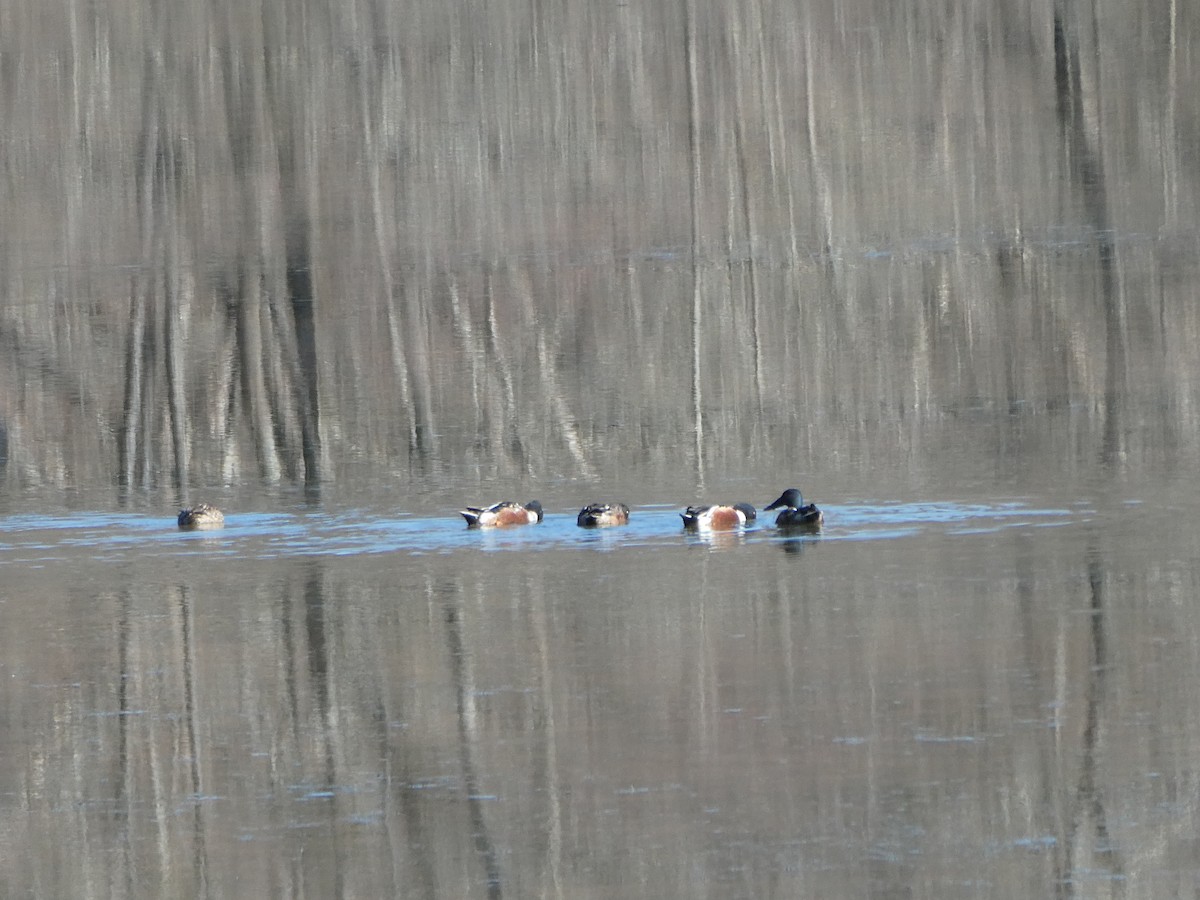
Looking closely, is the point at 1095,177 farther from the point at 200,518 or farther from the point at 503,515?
the point at 200,518

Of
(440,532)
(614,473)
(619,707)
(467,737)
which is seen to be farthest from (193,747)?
(614,473)

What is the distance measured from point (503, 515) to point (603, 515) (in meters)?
0.54

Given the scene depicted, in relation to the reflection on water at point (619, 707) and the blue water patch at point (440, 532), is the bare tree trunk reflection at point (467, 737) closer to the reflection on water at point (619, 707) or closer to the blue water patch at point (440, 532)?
the reflection on water at point (619, 707)

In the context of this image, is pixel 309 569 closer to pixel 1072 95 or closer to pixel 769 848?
pixel 769 848

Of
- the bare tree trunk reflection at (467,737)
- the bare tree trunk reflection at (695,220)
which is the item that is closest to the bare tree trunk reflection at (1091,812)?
the bare tree trunk reflection at (467,737)

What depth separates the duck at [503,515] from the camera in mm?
13055

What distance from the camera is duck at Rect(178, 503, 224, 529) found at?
44.7 feet

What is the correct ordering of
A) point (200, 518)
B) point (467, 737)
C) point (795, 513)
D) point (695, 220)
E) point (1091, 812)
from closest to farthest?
point (1091, 812)
point (467, 737)
point (795, 513)
point (200, 518)
point (695, 220)

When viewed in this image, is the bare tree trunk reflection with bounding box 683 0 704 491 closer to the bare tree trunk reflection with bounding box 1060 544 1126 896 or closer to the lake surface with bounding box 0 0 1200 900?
the lake surface with bounding box 0 0 1200 900

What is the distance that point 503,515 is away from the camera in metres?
13.1

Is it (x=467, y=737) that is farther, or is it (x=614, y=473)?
(x=614, y=473)

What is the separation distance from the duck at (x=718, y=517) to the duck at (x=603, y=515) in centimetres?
35

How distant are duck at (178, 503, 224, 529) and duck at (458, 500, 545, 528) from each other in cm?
142

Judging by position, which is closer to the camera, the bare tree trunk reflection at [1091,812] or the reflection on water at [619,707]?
the bare tree trunk reflection at [1091,812]
